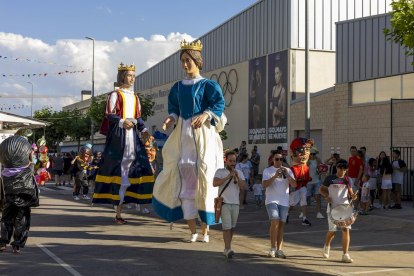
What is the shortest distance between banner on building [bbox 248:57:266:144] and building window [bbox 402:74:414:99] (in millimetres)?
11276

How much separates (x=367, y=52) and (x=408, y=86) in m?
2.48

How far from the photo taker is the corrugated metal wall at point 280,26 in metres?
29.1

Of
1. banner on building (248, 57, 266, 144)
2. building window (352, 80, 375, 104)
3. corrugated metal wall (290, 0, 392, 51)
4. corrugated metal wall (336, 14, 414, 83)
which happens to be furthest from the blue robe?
banner on building (248, 57, 266, 144)

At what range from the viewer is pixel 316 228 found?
11031 millimetres

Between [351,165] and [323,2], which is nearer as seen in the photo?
[351,165]

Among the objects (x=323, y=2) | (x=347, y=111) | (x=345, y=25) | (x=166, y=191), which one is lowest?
(x=166, y=191)

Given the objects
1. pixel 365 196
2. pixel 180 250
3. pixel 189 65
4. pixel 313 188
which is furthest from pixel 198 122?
pixel 365 196

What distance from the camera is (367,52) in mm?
22141

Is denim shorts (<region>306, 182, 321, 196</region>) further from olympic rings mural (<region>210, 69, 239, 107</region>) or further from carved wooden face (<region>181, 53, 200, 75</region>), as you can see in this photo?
olympic rings mural (<region>210, 69, 239, 107</region>)

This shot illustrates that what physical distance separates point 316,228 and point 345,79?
43.7 feet

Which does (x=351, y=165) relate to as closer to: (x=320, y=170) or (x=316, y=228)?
(x=320, y=170)

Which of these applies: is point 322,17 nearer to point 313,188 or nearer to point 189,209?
point 313,188

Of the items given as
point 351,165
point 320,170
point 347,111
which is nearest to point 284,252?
point 320,170

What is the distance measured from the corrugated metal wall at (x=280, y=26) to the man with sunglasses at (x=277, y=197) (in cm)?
2202
